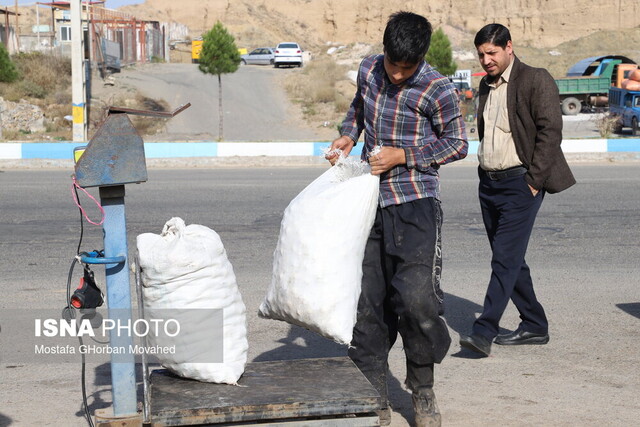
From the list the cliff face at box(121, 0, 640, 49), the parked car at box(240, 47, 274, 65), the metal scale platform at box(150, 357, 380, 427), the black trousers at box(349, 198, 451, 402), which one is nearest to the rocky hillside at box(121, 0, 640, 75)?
the cliff face at box(121, 0, 640, 49)

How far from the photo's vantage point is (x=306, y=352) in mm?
5039

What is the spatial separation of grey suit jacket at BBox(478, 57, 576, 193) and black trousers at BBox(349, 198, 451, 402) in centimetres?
119

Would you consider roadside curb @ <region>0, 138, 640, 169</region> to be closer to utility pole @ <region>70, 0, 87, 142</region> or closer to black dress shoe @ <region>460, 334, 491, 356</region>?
utility pole @ <region>70, 0, 87, 142</region>

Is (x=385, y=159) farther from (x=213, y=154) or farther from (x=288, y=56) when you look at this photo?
(x=288, y=56)

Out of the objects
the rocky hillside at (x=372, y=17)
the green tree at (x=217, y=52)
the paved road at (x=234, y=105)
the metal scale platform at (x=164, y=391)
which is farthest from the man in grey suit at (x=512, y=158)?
the rocky hillside at (x=372, y=17)

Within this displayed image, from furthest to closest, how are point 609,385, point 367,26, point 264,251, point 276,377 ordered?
point 367,26, point 264,251, point 609,385, point 276,377

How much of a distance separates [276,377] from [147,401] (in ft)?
2.03

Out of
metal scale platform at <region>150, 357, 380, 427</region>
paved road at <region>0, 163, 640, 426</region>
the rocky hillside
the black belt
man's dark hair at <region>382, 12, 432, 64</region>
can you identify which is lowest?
paved road at <region>0, 163, 640, 426</region>

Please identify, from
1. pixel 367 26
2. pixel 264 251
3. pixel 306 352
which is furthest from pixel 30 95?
pixel 367 26

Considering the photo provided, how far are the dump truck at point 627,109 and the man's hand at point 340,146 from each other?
22.1 metres

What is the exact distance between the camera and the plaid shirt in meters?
3.72

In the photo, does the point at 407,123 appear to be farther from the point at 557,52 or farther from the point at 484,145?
the point at 557,52

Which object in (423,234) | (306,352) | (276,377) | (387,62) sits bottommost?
(306,352)

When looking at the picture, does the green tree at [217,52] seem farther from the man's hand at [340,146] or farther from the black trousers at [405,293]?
the black trousers at [405,293]
